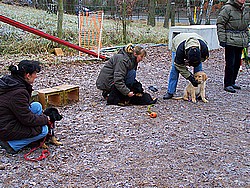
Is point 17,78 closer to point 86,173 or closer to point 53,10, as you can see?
point 86,173

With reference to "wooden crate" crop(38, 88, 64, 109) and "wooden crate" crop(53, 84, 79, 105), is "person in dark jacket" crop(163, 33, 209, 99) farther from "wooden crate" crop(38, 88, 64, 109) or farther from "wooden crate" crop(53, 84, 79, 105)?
"wooden crate" crop(38, 88, 64, 109)

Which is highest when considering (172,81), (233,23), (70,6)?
(70,6)

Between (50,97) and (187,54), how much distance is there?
251 cm

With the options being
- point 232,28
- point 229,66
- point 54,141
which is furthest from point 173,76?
point 54,141

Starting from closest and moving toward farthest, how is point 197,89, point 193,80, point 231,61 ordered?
point 193,80 < point 197,89 < point 231,61

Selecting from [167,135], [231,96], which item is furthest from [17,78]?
[231,96]

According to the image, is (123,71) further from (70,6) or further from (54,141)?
(70,6)

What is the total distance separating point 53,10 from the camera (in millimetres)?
19250

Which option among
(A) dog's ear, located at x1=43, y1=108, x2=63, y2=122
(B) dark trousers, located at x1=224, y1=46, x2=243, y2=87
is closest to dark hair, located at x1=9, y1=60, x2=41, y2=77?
(A) dog's ear, located at x1=43, y1=108, x2=63, y2=122

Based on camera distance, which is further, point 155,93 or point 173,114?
point 155,93

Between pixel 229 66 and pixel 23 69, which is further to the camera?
pixel 229 66

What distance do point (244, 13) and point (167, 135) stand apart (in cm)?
357

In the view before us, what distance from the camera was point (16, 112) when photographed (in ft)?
11.8

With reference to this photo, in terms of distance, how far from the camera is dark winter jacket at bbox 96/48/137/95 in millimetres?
5648
